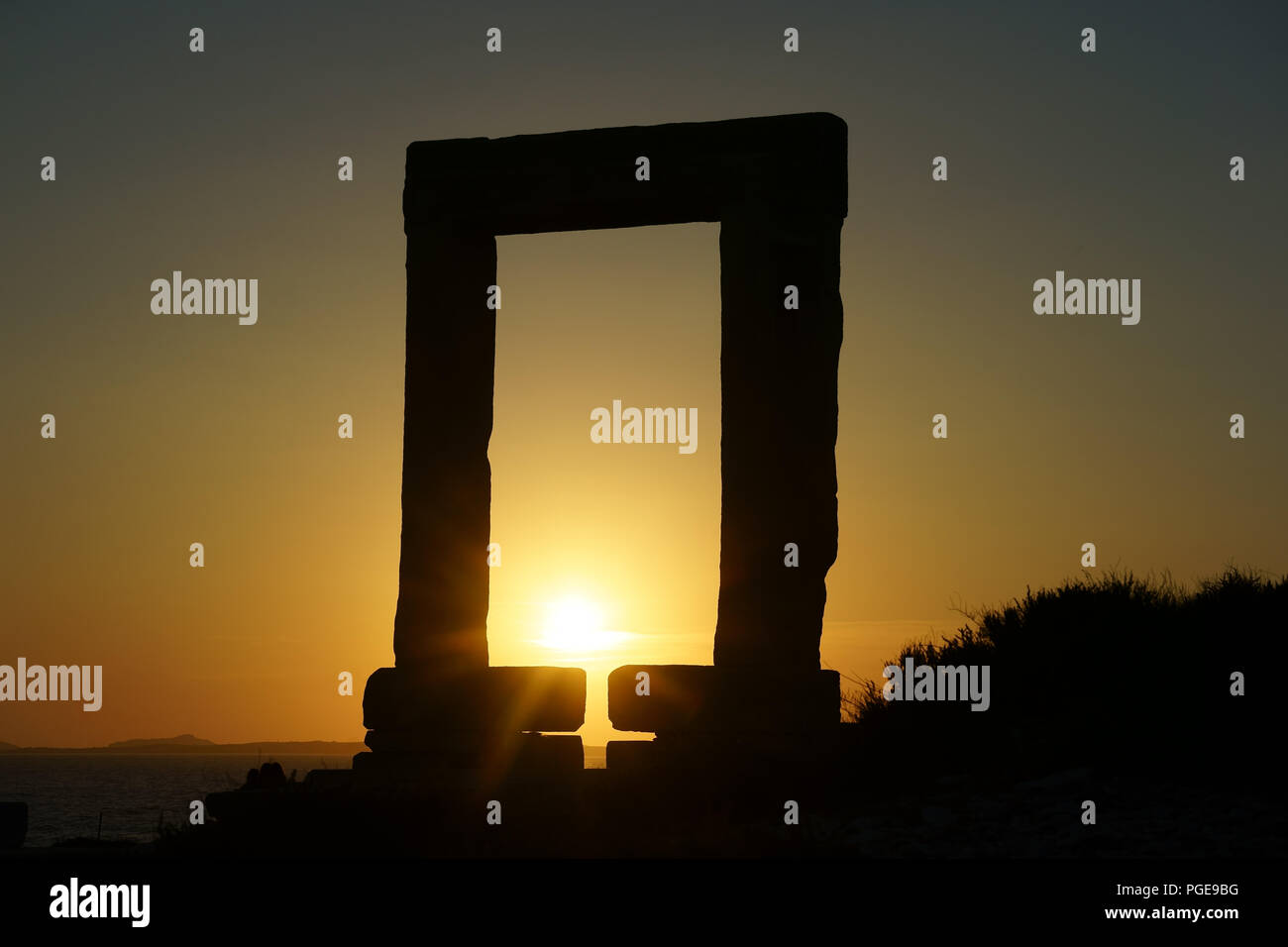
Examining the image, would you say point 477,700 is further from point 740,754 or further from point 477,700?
point 740,754

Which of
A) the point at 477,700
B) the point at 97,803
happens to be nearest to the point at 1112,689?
the point at 477,700

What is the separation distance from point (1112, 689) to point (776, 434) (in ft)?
11.1

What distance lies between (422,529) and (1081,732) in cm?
563

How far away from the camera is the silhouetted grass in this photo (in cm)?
1024

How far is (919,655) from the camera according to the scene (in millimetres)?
14164

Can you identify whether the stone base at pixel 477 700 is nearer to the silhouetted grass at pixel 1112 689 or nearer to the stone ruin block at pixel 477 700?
the stone ruin block at pixel 477 700

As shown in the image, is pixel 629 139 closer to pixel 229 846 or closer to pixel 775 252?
pixel 775 252

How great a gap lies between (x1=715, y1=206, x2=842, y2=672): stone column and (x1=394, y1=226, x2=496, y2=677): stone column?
86.9 inches

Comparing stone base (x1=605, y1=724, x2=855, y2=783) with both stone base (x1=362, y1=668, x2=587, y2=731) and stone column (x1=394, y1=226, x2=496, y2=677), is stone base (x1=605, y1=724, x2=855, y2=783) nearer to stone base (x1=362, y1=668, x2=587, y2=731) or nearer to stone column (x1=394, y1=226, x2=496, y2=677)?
stone base (x1=362, y1=668, x2=587, y2=731)

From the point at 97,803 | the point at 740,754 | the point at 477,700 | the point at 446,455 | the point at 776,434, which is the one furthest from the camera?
the point at 97,803

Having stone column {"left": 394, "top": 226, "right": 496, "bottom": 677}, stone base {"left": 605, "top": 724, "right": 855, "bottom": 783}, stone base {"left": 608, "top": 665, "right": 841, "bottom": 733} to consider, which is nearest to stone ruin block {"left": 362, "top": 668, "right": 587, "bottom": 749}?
stone column {"left": 394, "top": 226, "right": 496, "bottom": 677}

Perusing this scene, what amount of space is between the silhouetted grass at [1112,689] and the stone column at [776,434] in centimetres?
165

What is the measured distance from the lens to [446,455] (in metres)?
A: 12.2
